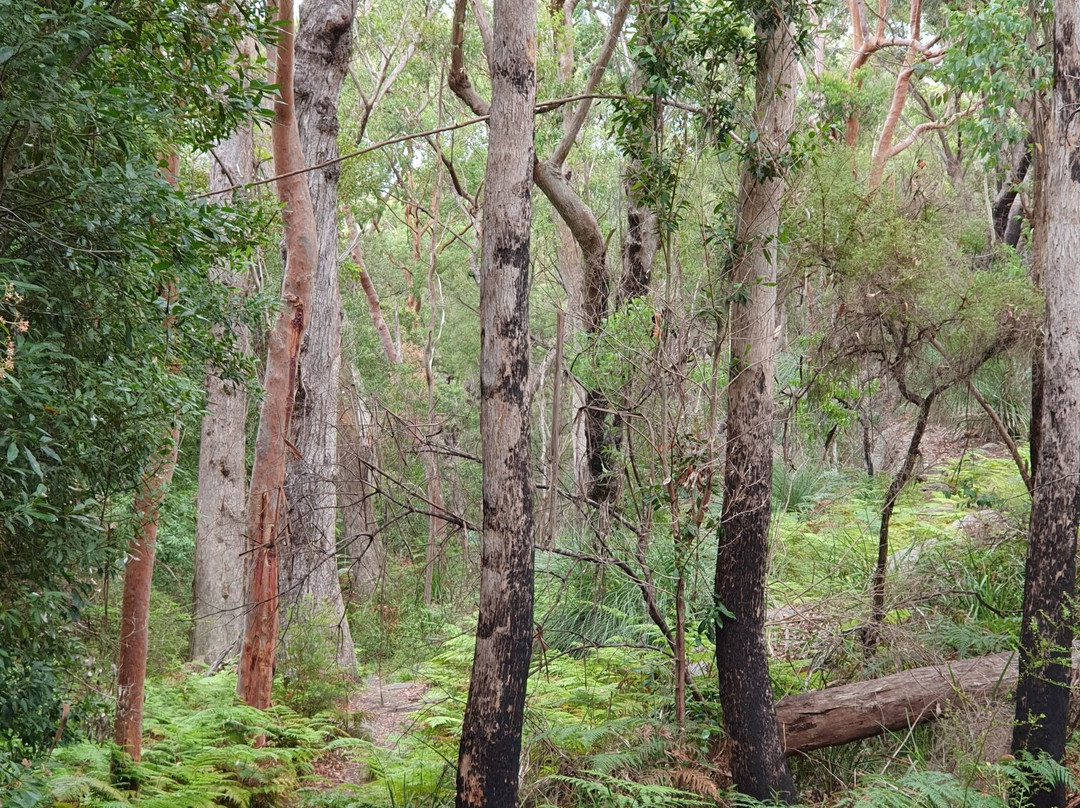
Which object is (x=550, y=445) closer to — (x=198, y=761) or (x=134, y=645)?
(x=134, y=645)

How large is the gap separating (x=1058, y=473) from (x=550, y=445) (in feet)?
12.1

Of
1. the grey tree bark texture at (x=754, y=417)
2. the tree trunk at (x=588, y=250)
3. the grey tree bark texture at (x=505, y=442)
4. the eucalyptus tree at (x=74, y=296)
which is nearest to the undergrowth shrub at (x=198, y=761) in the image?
the eucalyptus tree at (x=74, y=296)

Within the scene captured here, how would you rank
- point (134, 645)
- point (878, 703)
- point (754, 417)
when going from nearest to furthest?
point (134, 645) < point (754, 417) < point (878, 703)

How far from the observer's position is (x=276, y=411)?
7.66 meters

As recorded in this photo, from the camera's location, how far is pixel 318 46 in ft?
33.2

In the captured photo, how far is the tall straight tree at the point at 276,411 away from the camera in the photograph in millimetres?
7484

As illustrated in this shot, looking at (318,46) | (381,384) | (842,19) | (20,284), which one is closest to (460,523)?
(20,284)

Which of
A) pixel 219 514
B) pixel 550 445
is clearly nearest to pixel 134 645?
pixel 550 445

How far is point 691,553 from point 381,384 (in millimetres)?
16675

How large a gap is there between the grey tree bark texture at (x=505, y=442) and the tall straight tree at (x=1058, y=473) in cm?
376

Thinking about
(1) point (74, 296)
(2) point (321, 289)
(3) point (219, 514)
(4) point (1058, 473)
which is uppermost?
(2) point (321, 289)

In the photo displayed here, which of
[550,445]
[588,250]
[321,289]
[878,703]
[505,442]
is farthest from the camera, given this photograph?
[321,289]

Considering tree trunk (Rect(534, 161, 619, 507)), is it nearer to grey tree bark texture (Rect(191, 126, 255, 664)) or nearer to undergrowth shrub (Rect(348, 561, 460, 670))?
undergrowth shrub (Rect(348, 561, 460, 670))

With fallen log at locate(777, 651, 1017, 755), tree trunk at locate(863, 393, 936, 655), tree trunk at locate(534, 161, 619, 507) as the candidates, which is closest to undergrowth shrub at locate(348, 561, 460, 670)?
tree trunk at locate(534, 161, 619, 507)
